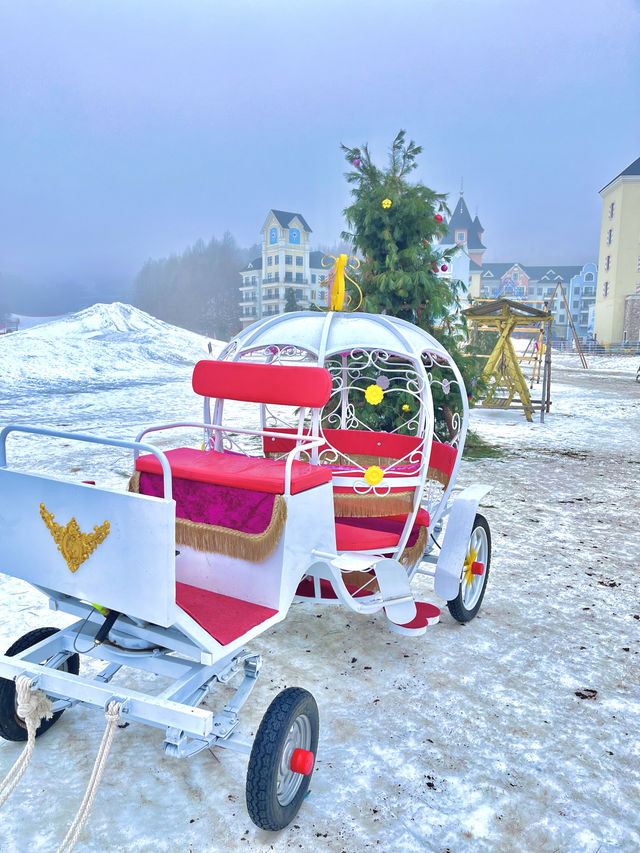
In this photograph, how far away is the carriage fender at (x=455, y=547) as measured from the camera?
3.73 metres

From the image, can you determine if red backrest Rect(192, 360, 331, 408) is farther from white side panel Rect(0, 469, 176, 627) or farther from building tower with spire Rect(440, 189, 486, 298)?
building tower with spire Rect(440, 189, 486, 298)

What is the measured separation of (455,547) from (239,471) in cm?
171

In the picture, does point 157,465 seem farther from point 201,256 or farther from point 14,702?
point 201,256

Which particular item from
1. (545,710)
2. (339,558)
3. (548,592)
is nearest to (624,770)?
(545,710)

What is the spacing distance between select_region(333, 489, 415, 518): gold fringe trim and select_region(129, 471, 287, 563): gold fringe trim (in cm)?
115

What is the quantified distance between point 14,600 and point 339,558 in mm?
2792

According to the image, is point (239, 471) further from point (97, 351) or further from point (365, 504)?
point (97, 351)

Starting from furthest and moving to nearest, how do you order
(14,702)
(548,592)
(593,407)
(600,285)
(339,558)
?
(600,285) < (593,407) < (548,592) < (339,558) < (14,702)

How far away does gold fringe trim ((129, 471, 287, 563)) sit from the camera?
2521 millimetres

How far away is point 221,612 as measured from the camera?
8.39 ft

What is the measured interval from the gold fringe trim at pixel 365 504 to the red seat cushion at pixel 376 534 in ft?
0.42

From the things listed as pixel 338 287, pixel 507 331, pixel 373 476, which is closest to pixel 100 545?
pixel 373 476

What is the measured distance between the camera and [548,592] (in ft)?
15.5

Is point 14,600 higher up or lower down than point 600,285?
lower down
